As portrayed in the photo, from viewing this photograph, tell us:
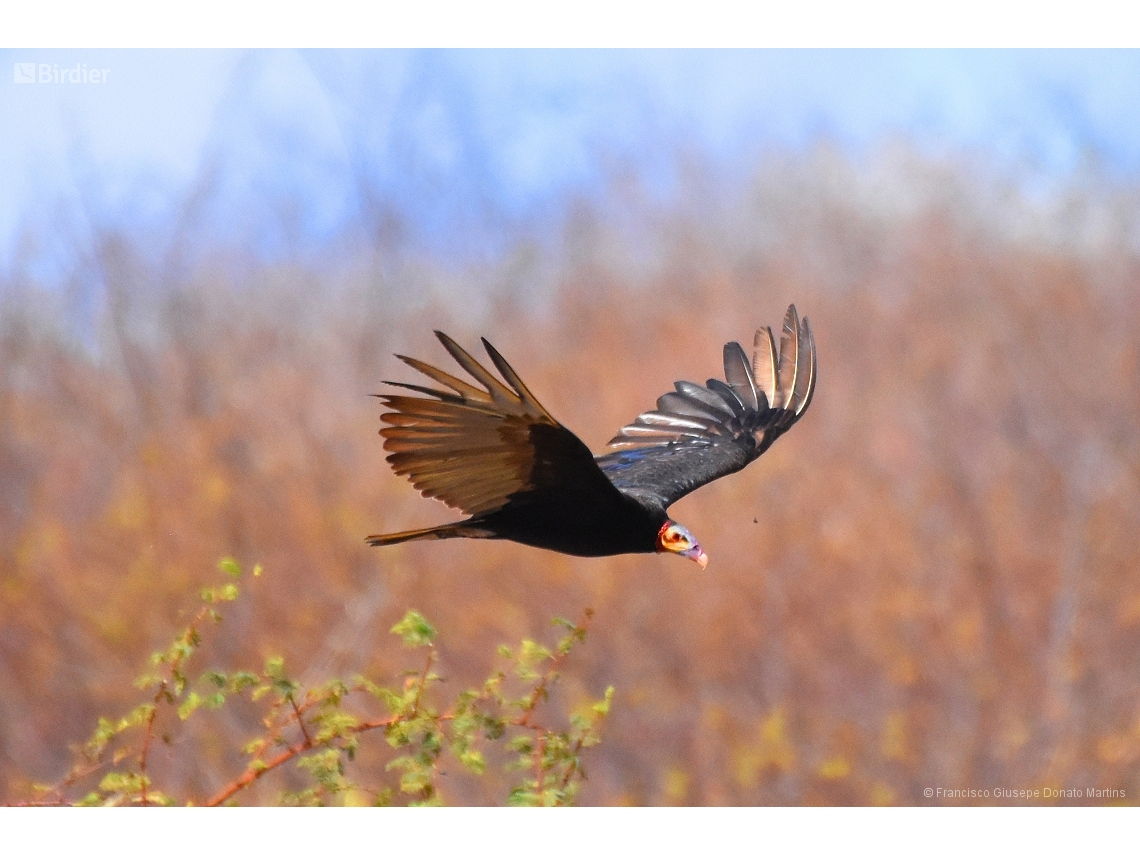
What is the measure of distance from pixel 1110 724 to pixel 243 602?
204 inches

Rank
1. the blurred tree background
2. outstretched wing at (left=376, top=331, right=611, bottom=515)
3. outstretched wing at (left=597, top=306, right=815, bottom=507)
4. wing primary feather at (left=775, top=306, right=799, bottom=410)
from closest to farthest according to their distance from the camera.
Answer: outstretched wing at (left=376, top=331, right=611, bottom=515) < outstretched wing at (left=597, top=306, right=815, bottom=507) < wing primary feather at (left=775, top=306, right=799, bottom=410) < the blurred tree background

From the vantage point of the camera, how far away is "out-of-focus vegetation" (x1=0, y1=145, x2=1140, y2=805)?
755cm

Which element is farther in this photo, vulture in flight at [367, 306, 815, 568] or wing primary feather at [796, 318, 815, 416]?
wing primary feather at [796, 318, 815, 416]

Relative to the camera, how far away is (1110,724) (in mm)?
7645

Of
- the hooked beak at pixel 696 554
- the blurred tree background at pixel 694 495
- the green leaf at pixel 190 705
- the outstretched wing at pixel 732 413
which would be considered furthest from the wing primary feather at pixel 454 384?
the blurred tree background at pixel 694 495

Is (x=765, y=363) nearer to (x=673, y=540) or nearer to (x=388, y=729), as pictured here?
(x=673, y=540)

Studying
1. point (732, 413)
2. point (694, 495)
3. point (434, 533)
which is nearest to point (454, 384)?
point (434, 533)

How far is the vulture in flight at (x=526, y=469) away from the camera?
198cm

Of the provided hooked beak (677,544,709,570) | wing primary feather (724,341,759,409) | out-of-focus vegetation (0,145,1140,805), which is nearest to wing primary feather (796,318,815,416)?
wing primary feather (724,341,759,409)

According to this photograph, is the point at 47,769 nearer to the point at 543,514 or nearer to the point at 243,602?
the point at 243,602

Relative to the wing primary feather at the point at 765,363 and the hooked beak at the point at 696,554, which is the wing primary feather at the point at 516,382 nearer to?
the hooked beak at the point at 696,554

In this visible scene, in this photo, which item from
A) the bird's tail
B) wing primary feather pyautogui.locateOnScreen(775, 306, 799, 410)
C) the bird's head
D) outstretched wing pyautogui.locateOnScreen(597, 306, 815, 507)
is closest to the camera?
the bird's tail

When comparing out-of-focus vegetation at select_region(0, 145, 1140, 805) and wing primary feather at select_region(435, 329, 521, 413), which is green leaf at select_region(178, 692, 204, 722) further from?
out-of-focus vegetation at select_region(0, 145, 1140, 805)

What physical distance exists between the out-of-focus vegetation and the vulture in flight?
4.64 metres
